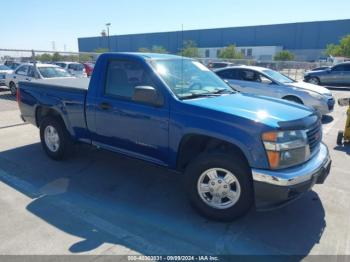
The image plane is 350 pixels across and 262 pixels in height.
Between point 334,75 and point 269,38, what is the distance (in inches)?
2603

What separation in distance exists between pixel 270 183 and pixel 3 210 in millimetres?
3157

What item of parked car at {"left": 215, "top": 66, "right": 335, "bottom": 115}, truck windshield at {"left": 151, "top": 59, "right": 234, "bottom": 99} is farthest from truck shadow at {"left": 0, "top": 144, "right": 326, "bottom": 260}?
parked car at {"left": 215, "top": 66, "right": 335, "bottom": 115}

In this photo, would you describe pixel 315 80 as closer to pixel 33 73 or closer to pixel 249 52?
pixel 33 73

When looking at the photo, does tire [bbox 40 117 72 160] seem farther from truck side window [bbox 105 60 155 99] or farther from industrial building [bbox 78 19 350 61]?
industrial building [bbox 78 19 350 61]

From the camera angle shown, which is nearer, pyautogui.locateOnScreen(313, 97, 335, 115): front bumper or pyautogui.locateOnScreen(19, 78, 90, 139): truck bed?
pyautogui.locateOnScreen(19, 78, 90, 139): truck bed

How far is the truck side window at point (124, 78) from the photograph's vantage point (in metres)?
4.22

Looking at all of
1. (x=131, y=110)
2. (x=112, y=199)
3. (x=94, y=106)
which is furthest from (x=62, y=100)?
(x=112, y=199)

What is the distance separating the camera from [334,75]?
61.4ft

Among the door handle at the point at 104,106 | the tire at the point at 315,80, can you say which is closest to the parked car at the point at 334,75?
the tire at the point at 315,80

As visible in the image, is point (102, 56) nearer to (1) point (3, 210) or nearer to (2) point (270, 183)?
(1) point (3, 210)

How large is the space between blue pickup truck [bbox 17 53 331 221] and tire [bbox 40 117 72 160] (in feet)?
0.98

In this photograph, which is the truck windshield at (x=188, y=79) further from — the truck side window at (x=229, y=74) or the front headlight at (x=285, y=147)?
the truck side window at (x=229, y=74)

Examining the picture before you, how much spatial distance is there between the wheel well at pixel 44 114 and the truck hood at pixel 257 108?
2.79 meters

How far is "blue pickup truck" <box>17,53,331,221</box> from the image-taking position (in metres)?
3.29
